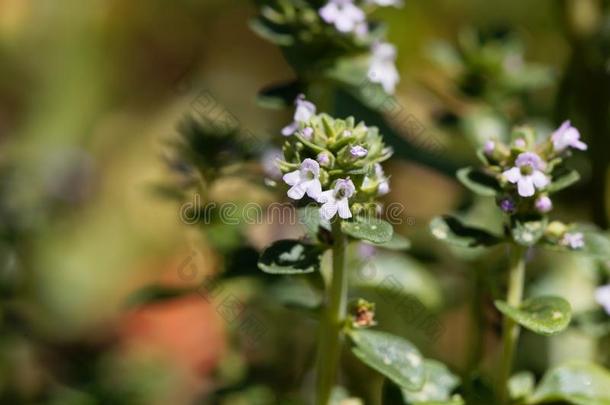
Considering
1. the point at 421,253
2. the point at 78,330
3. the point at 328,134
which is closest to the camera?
the point at 328,134

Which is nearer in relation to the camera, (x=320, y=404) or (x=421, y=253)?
(x=320, y=404)

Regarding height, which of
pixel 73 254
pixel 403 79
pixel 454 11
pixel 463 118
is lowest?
pixel 73 254

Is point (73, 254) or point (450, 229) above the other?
point (450, 229)

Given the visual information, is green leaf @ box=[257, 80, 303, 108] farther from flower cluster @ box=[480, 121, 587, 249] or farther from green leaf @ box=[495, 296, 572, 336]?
green leaf @ box=[495, 296, 572, 336]

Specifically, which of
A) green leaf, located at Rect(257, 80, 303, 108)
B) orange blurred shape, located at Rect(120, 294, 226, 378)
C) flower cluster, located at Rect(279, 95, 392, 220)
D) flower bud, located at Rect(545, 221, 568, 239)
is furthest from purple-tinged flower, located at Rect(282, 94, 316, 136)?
orange blurred shape, located at Rect(120, 294, 226, 378)

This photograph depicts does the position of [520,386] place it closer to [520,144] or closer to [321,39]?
[520,144]

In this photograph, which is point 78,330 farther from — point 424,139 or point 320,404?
point 320,404

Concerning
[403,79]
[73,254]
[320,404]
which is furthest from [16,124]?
[320,404]

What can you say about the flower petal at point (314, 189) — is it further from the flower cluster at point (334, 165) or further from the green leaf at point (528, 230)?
the green leaf at point (528, 230)
